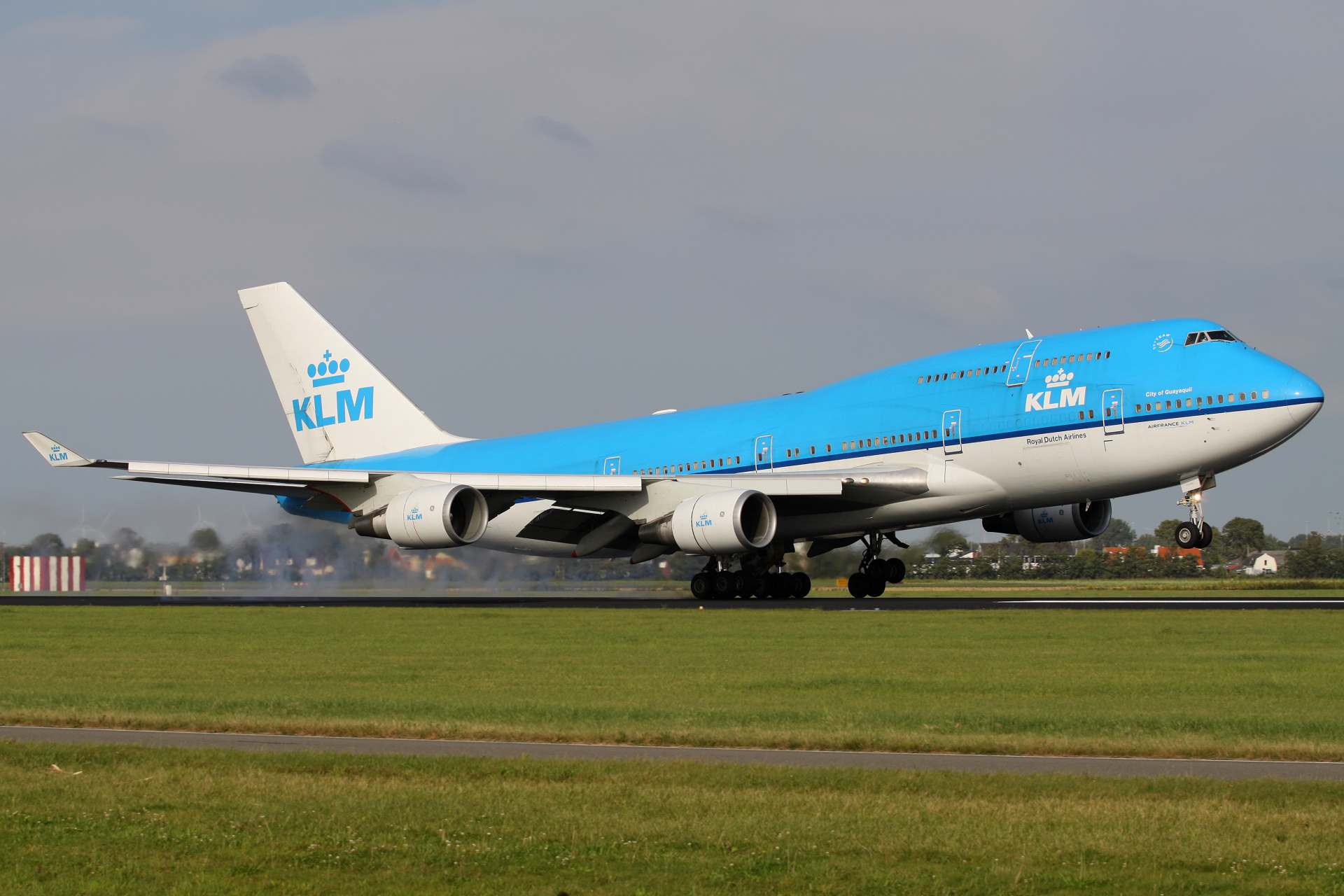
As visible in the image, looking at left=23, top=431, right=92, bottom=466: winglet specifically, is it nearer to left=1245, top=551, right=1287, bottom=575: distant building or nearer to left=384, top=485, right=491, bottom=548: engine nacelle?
left=384, top=485, right=491, bottom=548: engine nacelle

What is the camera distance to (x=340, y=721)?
49.0ft

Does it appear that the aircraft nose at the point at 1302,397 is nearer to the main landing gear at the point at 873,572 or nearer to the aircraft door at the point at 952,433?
the aircraft door at the point at 952,433

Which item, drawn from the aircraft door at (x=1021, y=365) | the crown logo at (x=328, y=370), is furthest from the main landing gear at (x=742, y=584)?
the crown logo at (x=328, y=370)

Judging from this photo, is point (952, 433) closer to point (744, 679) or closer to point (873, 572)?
point (873, 572)

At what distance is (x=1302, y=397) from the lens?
32500 mm

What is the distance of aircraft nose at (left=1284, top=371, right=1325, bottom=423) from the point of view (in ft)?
106

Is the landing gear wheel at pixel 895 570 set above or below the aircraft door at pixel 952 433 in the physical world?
below

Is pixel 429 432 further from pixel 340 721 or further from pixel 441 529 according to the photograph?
pixel 340 721

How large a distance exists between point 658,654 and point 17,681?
30.9 feet

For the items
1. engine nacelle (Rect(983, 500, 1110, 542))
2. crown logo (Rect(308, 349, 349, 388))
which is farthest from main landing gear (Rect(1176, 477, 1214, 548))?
crown logo (Rect(308, 349, 349, 388))

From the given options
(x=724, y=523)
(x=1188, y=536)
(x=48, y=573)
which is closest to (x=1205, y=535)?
(x=1188, y=536)

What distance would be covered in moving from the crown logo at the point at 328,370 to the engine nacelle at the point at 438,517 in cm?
1265

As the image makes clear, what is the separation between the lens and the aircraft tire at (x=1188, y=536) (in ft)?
109

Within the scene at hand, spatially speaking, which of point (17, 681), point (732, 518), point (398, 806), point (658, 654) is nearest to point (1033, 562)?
point (732, 518)
